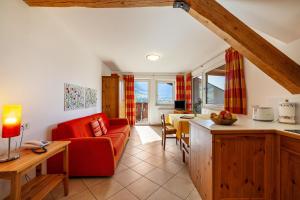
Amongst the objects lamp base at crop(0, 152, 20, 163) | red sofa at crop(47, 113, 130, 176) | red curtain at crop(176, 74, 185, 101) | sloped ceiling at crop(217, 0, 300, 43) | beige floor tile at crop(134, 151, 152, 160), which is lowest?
beige floor tile at crop(134, 151, 152, 160)

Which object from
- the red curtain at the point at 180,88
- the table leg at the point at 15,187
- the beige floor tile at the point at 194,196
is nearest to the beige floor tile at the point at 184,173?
the beige floor tile at the point at 194,196

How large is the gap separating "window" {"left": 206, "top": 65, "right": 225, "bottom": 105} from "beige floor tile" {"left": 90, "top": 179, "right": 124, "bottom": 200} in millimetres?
3129

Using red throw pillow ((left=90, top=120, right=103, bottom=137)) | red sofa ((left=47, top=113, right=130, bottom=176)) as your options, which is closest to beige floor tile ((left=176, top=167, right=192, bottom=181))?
red sofa ((left=47, top=113, right=130, bottom=176))

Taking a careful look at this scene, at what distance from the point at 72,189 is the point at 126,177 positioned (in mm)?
737

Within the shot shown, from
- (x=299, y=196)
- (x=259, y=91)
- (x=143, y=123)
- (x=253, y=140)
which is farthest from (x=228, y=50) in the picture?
(x=143, y=123)

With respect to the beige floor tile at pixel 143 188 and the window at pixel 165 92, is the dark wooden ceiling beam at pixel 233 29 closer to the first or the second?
the beige floor tile at pixel 143 188

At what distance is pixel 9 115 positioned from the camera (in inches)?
48.6

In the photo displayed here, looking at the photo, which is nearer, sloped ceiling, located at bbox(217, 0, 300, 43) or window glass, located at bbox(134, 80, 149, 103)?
sloped ceiling, located at bbox(217, 0, 300, 43)

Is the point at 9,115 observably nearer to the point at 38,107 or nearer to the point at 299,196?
the point at 38,107

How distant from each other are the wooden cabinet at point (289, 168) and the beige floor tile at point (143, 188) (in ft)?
4.54

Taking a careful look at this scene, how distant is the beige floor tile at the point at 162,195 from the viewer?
1750mm

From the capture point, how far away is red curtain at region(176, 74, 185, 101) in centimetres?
636

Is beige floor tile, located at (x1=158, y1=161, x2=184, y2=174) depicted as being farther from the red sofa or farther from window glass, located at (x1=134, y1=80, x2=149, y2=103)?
window glass, located at (x1=134, y1=80, x2=149, y2=103)

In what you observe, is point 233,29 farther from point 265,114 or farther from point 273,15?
point 265,114
